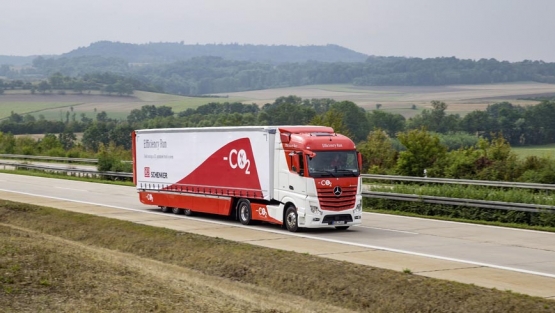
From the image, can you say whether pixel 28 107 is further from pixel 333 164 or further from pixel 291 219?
pixel 333 164

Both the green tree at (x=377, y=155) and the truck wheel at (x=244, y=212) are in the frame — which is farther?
the green tree at (x=377, y=155)

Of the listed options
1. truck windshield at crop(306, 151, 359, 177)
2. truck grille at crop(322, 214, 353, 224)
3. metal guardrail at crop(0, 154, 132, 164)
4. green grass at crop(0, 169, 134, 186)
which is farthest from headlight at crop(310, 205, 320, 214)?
metal guardrail at crop(0, 154, 132, 164)

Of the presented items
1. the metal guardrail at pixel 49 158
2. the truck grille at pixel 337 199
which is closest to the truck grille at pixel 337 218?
the truck grille at pixel 337 199

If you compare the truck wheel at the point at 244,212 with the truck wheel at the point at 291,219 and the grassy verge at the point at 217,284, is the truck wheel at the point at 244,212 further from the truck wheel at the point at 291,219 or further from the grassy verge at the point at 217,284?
the grassy verge at the point at 217,284

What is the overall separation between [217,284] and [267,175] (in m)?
8.01

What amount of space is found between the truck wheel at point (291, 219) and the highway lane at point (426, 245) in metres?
0.29

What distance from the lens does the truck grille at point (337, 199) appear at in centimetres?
2470

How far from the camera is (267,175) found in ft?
85.1

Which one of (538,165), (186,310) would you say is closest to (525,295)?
(186,310)

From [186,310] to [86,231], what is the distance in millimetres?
14788

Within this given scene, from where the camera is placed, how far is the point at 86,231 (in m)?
27.4

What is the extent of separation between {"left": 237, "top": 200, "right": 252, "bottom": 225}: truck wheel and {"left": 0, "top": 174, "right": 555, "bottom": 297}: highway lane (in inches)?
12.8

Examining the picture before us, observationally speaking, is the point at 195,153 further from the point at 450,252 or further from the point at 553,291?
the point at 553,291

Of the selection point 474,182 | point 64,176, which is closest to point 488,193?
point 474,182
